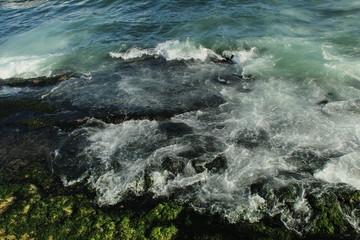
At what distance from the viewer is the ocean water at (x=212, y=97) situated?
28.8 ft

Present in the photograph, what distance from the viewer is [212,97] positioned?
1327 cm

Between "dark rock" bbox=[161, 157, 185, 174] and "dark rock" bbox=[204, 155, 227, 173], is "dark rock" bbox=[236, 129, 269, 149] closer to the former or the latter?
"dark rock" bbox=[204, 155, 227, 173]

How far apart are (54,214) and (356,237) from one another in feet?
27.4

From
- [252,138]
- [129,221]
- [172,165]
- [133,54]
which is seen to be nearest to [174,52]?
[133,54]

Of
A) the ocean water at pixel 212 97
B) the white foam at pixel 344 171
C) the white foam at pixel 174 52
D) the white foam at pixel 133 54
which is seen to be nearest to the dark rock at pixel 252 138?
the ocean water at pixel 212 97

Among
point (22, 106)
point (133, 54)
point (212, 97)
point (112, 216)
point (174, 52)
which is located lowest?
point (112, 216)

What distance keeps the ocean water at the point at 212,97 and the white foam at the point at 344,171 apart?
3 cm

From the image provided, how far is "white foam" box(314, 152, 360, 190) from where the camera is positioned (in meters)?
8.36

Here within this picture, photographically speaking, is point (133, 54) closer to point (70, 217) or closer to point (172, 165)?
point (172, 165)

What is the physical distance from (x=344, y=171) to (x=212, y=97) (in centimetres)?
651

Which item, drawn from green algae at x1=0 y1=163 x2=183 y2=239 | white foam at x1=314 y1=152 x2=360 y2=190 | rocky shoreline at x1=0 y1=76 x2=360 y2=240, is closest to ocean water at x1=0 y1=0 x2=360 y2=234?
white foam at x1=314 y1=152 x2=360 y2=190

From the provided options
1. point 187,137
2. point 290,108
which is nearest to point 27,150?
point 187,137

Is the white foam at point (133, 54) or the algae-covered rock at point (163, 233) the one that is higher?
the white foam at point (133, 54)

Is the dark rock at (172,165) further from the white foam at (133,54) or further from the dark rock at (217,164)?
the white foam at (133,54)
